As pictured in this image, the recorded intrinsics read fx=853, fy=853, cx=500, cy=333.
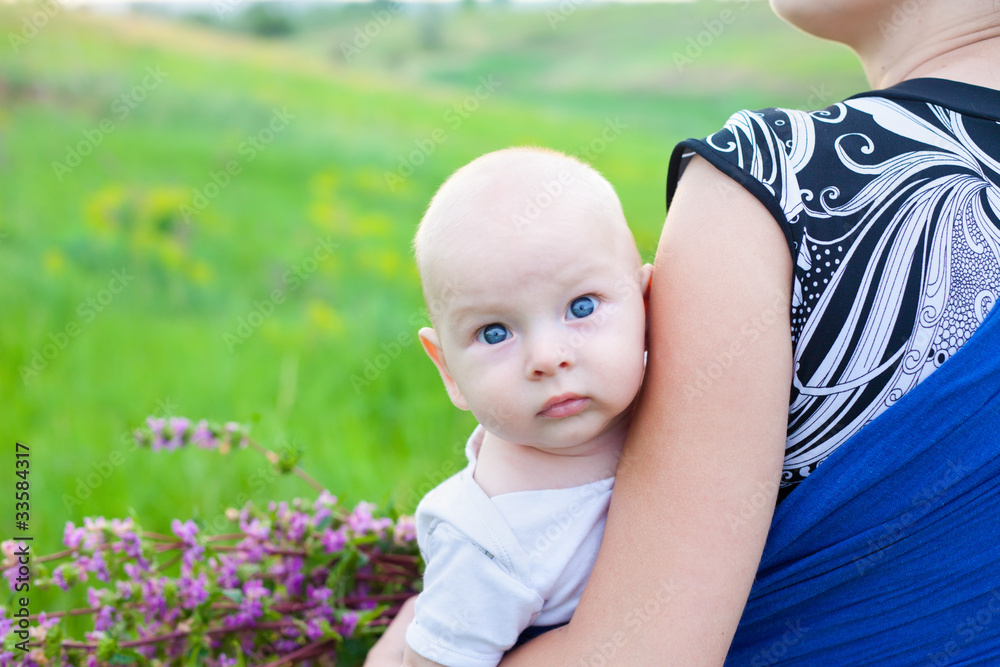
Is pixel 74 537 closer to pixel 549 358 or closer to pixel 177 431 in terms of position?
pixel 177 431

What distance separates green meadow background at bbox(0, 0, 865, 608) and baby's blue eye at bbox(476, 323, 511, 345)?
73 cm

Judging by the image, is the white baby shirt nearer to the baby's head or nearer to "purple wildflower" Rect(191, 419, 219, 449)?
the baby's head

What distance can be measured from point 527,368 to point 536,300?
91mm

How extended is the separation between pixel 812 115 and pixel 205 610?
1423 mm

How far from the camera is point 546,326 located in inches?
44.8

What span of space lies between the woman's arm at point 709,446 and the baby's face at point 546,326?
0.29ft

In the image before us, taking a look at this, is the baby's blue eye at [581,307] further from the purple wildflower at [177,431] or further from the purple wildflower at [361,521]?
the purple wildflower at [177,431]

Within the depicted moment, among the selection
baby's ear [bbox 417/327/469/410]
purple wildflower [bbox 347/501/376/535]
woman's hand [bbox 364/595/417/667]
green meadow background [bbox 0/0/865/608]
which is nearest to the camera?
Answer: baby's ear [bbox 417/327/469/410]

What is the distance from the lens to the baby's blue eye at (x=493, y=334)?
1.17 m

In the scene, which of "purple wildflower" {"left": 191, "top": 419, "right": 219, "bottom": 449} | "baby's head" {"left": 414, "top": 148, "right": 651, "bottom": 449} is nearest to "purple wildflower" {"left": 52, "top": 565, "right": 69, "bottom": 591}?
"purple wildflower" {"left": 191, "top": 419, "right": 219, "bottom": 449}

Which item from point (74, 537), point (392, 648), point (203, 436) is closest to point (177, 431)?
point (203, 436)

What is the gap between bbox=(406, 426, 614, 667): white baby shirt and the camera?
1.18m

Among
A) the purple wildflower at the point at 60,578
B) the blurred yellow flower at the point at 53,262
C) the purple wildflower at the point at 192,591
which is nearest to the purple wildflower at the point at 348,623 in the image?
the purple wildflower at the point at 192,591

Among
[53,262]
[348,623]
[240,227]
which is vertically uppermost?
[240,227]
